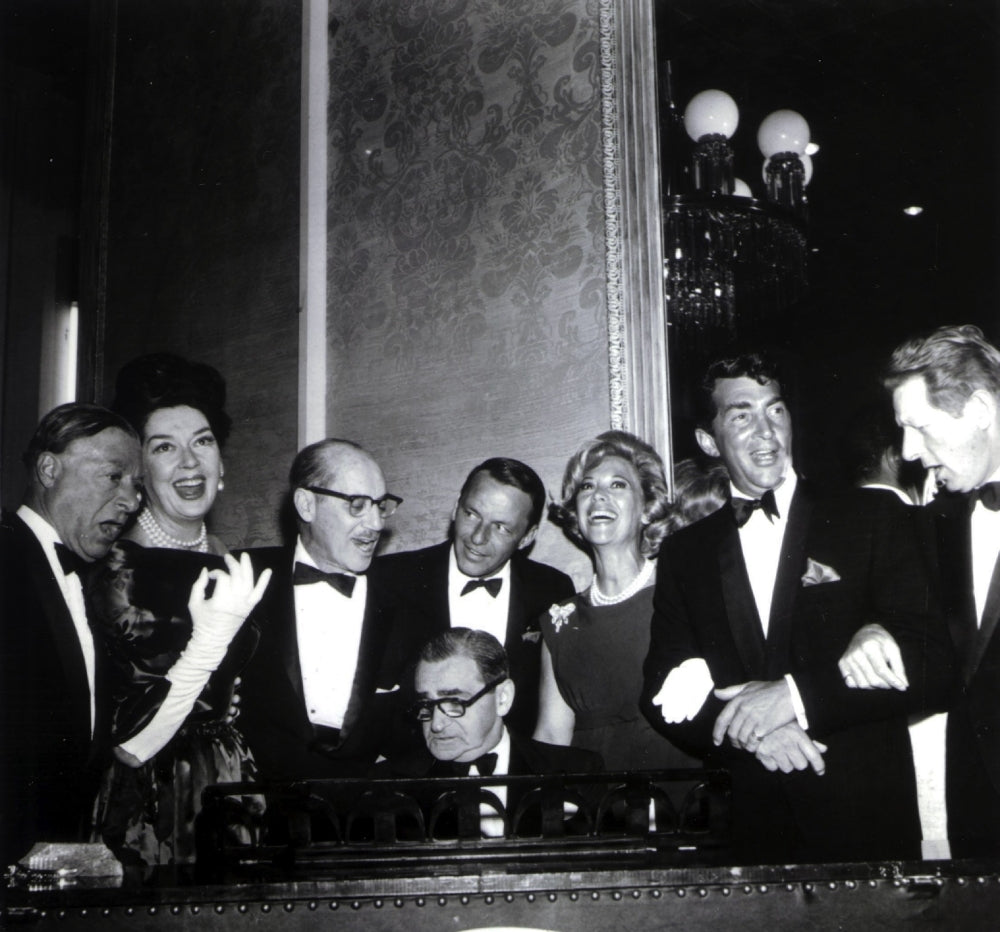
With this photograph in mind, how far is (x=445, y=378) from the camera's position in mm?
3717

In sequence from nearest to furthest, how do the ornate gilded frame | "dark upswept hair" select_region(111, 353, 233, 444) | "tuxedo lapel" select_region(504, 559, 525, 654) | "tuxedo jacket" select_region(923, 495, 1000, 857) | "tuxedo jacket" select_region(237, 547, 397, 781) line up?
"tuxedo jacket" select_region(923, 495, 1000, 857)
"tuxedo jacket" select_region(237, 547, 397, 781)
"tuxedo lapel" select_region(504, 559, 525, 654)
the ornate gilded frame
"dark upswept hair" select_region(111, 353, 233, 444)

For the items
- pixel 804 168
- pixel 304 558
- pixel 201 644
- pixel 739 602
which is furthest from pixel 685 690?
pixel 804 168

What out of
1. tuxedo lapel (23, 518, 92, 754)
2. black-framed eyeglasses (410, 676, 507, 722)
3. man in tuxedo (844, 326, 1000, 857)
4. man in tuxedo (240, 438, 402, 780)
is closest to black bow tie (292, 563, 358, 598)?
man in tuxedo (240, 438, 402, 780)

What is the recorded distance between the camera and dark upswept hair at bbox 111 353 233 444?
11.4 feet

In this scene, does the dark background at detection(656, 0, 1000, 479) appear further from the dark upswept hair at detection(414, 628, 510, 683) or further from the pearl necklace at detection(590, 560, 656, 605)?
the dark upswept hair at detection(414, 628, 510, 683)

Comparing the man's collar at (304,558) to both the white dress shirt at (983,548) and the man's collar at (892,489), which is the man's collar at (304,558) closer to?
the man's collar at (892,489)

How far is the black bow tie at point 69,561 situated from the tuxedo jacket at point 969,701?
7.18 feet

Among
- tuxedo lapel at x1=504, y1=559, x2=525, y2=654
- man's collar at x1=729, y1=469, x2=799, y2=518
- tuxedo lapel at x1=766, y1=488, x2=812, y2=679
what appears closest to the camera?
tuxedo lapel at x1=766, y1=488, x2=812, y2=679

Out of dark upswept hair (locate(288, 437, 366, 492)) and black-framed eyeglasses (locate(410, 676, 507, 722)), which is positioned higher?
dark upswept hair (locate(288, 437, 366, 492))

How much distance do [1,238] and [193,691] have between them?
164cm

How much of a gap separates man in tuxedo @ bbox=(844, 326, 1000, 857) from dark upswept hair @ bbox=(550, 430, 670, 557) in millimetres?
609

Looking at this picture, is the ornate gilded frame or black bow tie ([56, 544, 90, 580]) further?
the ornate gilded frame

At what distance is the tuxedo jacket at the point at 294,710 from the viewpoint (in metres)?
3.07

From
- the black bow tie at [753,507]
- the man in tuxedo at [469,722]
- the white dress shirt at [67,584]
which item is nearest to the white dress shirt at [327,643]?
the man in tuxedo at [469,722]
